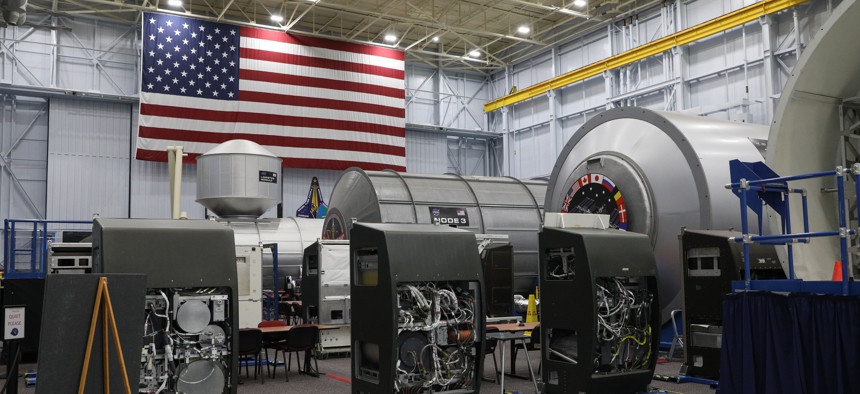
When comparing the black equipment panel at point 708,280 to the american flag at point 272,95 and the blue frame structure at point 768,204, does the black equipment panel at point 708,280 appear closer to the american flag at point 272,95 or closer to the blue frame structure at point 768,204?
the blue frame structure at point 768,204

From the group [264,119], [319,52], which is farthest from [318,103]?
[264,119]

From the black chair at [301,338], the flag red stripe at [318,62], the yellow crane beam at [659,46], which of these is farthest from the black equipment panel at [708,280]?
the flag red stripe at [318,62]

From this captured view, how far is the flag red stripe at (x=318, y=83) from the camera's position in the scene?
22188mm

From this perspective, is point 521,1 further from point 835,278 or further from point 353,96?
point 835,278

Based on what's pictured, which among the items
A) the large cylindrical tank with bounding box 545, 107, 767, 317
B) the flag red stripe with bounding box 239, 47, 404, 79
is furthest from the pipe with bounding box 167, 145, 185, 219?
the large cylindrical tank with bounding box 545, 107, 767, 317

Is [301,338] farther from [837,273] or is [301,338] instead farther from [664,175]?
[837,273]

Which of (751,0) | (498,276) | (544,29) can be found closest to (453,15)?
(544,29)

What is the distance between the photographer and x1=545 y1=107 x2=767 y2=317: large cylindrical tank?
386 inches

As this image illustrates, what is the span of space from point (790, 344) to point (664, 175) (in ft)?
17.2

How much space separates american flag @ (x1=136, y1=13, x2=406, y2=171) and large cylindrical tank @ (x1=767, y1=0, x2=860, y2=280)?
17880mm

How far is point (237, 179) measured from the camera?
56.2 feet

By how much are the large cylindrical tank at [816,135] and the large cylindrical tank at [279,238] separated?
13.3 meters

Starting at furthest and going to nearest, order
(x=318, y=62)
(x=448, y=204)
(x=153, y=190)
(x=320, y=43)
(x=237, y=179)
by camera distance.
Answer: (x=320, y=43) → (x=318, y=62) → (x=153, y=190) → (x=237, y=179) → (x=448, y=204)

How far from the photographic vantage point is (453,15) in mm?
23984
